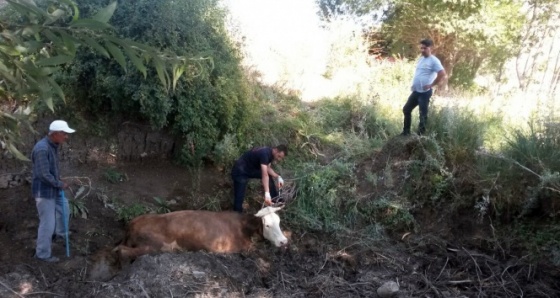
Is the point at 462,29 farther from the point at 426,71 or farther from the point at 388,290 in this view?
the point at 388,290

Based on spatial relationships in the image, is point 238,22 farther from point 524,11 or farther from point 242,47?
point 524,11

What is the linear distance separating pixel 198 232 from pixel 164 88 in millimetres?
2208

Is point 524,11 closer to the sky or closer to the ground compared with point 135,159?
closer to the sky

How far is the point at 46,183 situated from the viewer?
531 centimetres

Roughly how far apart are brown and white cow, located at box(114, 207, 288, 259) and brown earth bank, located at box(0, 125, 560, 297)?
8.0 inches

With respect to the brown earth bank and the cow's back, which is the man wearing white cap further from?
the cow's back

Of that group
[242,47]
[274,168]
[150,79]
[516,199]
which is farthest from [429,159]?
[242,47]

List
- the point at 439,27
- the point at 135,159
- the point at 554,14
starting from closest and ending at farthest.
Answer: the point at 135,159
the point at 554,14
the point at 439,27

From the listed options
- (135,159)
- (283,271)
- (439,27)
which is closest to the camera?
(283,271)

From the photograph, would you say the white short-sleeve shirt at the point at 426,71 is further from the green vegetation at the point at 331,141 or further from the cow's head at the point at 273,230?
the cow's head at the point at 273,230

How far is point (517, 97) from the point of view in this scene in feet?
35.5

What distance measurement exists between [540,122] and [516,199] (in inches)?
56.0

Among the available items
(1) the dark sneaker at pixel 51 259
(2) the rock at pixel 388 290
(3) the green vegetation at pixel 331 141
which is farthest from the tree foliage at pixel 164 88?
(2) the rock at pixel 388 290

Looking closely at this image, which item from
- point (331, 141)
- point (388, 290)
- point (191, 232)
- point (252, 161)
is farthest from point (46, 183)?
point (331, 141)
